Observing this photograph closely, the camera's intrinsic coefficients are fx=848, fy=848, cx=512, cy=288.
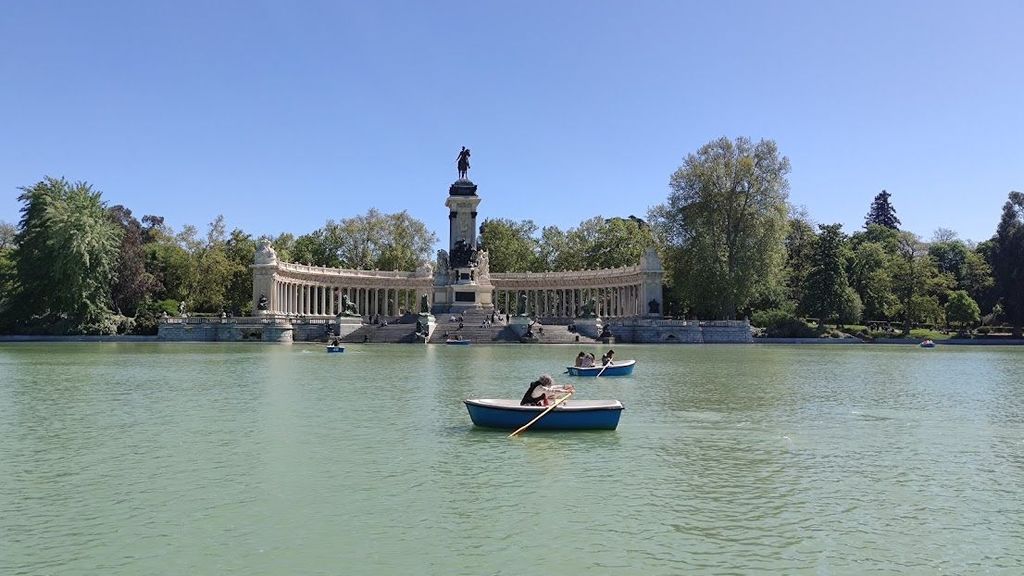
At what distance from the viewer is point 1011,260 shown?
7094 cm

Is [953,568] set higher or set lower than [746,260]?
lower

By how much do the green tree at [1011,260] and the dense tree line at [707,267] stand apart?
0.37ft

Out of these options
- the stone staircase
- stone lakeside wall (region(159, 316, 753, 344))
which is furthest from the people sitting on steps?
stone lakeside wall (region(159, 316, 753, 344))

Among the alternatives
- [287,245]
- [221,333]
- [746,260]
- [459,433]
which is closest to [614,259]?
[746,260]

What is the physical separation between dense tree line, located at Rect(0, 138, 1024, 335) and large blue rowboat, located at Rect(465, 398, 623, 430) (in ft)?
170

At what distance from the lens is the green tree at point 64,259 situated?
211 feet

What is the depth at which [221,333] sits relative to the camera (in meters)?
67.8

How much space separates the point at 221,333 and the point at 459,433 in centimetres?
5442

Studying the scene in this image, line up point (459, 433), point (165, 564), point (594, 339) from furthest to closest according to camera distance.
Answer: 1. point (594, 339)
2. point (459, 433)
3. point (165, 564)

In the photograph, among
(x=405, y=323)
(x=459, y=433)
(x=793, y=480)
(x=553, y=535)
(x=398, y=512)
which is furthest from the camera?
(x=405, y=323)

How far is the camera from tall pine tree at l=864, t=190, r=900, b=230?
13288 centimetres

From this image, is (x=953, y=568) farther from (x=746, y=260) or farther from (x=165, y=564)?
(x=746, y=260)

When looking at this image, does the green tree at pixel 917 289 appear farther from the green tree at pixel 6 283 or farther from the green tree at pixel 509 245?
the green tree at pixel 6 283

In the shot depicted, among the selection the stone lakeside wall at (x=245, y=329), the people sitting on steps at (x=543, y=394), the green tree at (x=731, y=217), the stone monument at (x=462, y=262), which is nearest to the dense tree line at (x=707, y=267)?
the green tree at (x=731, y=217)
